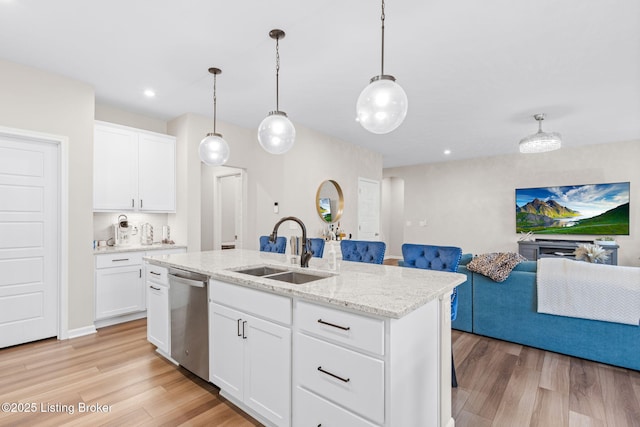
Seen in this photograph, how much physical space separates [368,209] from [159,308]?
4891 mm

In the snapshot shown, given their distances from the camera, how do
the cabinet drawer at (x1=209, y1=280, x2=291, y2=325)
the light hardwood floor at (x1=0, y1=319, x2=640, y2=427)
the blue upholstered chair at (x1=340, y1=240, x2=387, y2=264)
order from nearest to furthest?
the cabinet drawer at (x1=209, y1=280, x2=291, y2=325)
the light hardwood floor at (x1=0, y1=319, x2=640, y2=427)
the blue upholstered chair at (x1=340, y1=240, x2=387, y2=264)

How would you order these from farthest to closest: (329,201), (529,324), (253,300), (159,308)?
(329,201) → (529,324) → (159,308) → (253,300)

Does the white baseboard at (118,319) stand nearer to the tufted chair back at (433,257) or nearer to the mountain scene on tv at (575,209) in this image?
the tufted chair back at (433,257)

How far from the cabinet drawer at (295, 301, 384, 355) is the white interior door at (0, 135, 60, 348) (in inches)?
122

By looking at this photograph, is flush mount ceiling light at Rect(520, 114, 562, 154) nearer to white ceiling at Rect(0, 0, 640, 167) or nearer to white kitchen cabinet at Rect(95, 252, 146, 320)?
white ceiling at Rect(0, 0, 640, 167)

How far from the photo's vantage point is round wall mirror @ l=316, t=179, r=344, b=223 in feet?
18.5

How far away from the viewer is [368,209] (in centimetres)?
687

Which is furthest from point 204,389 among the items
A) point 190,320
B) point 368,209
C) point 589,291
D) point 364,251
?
point 368,209

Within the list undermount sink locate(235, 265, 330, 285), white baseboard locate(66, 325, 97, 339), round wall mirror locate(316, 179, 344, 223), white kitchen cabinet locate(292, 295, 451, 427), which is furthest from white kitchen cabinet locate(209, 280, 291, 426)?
round wall mirror locate(316, 179, 344, 223)

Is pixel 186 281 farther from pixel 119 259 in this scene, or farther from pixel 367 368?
pixel 119 259

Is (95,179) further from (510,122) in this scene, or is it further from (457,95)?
(510,122)

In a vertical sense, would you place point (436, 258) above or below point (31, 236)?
below

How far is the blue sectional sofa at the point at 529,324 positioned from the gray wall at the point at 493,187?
4491mm

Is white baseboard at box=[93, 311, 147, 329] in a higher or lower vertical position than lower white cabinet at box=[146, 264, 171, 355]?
lower
